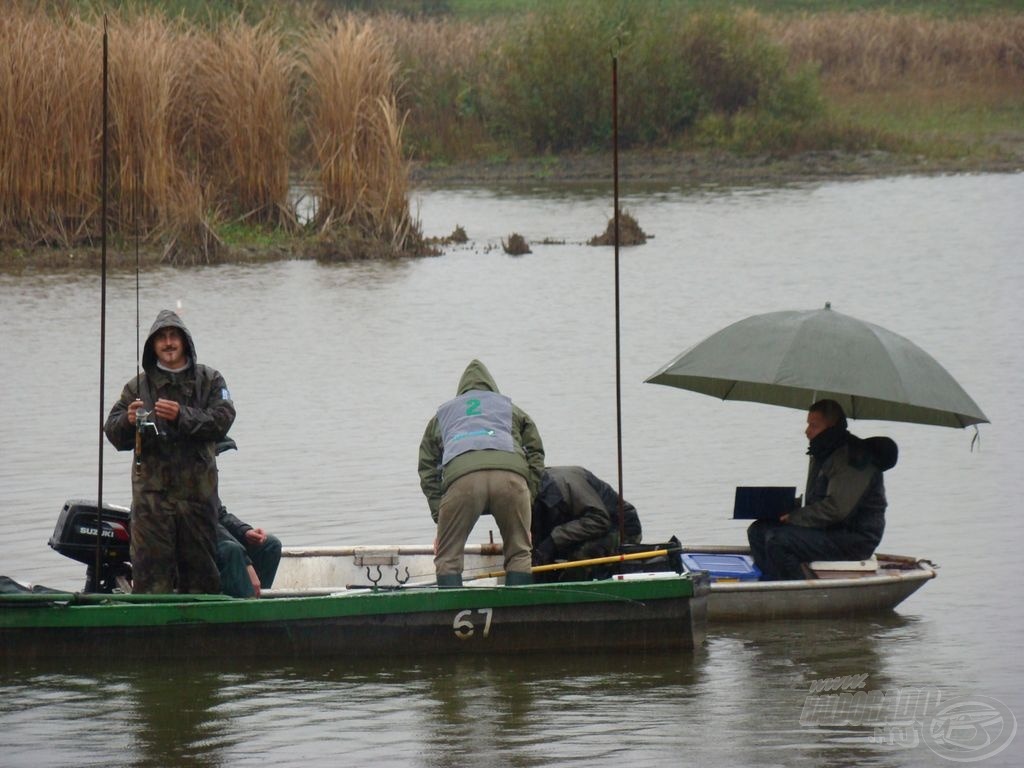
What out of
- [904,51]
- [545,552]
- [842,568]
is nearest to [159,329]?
[545,552]

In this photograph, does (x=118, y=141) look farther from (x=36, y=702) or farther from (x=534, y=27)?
(x=534, y=27)

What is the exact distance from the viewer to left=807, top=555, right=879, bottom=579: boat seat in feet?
34.3

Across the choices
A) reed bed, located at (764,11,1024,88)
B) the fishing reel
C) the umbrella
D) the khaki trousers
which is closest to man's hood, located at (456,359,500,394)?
the khaki trousers

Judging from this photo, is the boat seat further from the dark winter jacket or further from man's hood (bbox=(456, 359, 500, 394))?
man's hood (bbox=(456, 359, 500, 394))

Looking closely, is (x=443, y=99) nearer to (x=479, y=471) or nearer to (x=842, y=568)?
(x=842, y=568)

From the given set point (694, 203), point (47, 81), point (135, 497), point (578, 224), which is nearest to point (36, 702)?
point (135, 497)

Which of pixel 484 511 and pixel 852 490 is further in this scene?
pixel 852 490

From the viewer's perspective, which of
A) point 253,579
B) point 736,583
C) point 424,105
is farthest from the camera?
point 424,105

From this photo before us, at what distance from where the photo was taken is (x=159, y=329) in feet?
30.7

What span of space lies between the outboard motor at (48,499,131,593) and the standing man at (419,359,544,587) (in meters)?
1.61

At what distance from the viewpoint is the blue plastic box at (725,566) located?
10.6 m

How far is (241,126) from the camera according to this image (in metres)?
26.8

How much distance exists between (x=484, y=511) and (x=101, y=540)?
198cm

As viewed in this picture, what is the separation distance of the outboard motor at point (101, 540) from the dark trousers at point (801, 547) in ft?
11.1
